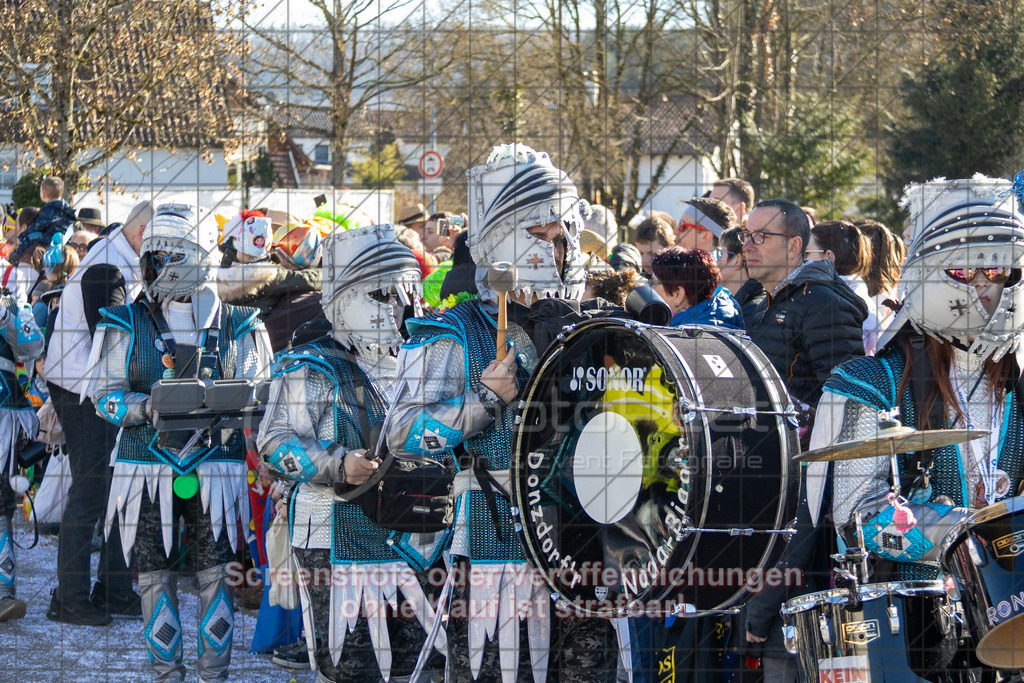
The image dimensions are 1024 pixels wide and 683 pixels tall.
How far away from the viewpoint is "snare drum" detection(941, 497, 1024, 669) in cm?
231

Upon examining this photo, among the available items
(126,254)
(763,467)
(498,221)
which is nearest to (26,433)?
(126,254)

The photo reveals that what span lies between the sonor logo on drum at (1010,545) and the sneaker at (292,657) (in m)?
2.71

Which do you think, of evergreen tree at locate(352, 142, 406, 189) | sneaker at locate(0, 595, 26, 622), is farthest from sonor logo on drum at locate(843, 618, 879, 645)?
sneaker at locate(0, 595, 26, 622)

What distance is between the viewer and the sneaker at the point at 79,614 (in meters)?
4.75

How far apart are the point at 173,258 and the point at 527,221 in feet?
4.78

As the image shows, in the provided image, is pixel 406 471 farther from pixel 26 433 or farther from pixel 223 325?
pixel 26 433

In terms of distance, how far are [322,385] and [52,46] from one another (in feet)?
6.55

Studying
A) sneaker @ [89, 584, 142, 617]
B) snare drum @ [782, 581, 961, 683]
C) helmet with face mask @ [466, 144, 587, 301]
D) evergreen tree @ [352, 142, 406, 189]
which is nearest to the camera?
snare drum @ [782, 581, 961, 683]

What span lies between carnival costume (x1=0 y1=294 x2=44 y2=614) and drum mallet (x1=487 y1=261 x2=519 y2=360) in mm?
2934

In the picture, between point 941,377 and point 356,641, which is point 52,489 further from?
point 941,377

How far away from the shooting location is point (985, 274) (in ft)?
8.71

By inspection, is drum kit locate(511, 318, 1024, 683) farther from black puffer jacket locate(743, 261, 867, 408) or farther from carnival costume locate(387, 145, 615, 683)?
black puffer jacket locate(743, 261, 867, 408)

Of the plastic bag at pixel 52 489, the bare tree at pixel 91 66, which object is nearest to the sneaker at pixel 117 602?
the plastic bag at pixel 52 489

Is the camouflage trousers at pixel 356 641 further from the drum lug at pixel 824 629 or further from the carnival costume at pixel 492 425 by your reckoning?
the drum lug at pixel 824 629
